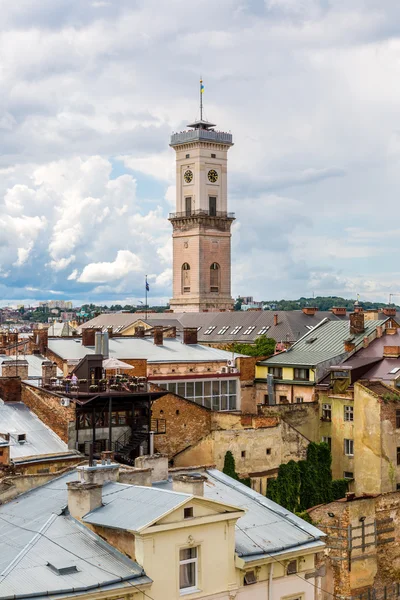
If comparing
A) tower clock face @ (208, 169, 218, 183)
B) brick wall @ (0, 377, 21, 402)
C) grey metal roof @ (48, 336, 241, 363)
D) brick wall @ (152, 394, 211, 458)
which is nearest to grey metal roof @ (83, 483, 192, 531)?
brick wall @ (0, 377, 21, 402)

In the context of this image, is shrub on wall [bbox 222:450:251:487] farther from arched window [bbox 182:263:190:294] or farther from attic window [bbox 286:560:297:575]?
arched window [bbox 182:263:190:294]

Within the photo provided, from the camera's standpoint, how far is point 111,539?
2959 cm

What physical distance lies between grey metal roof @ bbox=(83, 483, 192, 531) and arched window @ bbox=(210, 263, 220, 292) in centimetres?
15016

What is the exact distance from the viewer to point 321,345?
7988cm

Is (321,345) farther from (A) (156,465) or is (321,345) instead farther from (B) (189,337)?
(A) (156,465)

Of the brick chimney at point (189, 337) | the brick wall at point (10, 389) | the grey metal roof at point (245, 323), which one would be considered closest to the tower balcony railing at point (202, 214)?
the grey metal roof at point (245, 323)

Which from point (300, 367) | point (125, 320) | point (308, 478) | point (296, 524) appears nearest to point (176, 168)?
point (125, 320)

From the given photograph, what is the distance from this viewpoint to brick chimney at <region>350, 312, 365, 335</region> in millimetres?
78875

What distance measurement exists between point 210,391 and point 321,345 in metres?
11.0

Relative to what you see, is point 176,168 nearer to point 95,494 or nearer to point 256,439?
point 256,439

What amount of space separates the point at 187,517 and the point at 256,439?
31454mm

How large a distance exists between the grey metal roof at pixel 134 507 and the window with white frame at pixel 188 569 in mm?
1522

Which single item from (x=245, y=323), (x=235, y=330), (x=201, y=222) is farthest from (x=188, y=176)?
(x=235, y=330)

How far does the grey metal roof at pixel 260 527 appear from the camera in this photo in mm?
32062
